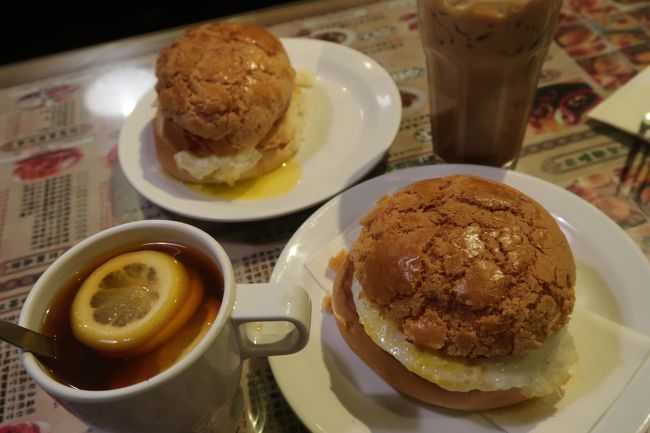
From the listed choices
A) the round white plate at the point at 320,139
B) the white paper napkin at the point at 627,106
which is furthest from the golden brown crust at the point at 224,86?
the white paper napkin at the point at 627,106

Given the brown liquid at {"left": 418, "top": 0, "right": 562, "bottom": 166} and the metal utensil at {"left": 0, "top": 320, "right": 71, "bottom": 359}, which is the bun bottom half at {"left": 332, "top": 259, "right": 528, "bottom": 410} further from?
the brown liquid at {"left": 418, "top": 0, "right": 562, "bottom": 166}

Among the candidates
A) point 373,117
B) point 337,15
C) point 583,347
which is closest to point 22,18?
point 337,15

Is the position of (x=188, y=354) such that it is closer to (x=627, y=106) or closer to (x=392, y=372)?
(x=392, y=372)

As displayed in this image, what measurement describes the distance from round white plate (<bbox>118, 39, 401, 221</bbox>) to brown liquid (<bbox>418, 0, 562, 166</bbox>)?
0.17 metres

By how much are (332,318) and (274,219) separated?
0.41 meters

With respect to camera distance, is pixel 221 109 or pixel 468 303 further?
pixel 221 109

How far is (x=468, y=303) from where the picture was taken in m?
0.84

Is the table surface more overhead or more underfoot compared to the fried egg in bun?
more underfoot

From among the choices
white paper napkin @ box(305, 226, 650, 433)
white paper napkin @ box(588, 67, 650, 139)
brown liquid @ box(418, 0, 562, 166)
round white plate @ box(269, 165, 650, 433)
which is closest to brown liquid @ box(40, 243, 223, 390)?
round white plate @ box(269, 165, 650, 433)

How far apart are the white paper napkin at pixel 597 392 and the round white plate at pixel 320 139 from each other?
63 cm

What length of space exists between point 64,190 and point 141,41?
2.60ft

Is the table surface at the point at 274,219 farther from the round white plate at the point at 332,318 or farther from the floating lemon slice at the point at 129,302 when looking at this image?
the floating lemon slice at the point at 129,302

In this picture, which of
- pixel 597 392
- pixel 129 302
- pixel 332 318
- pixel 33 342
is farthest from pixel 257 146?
pixel 597 392

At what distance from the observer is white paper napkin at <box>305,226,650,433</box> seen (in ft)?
2.69
